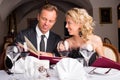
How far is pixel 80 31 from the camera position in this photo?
2918 mm

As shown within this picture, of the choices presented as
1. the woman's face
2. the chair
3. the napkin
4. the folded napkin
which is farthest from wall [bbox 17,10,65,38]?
the napkin

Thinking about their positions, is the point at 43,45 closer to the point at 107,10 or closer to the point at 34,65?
the point at 34,65

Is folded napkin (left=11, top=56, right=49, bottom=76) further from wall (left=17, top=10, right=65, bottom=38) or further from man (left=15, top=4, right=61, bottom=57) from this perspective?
wall (left=17, top=10, right=65, bottom=38)

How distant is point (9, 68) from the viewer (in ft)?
7.65

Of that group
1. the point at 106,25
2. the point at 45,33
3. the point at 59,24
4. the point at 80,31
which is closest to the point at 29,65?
the point at 80,31

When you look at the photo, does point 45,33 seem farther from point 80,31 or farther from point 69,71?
point 69,71

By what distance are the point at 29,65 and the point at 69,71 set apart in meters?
0.28

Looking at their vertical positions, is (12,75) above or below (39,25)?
below

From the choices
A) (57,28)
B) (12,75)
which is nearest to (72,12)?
(12,75)

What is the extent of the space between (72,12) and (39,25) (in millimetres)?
493

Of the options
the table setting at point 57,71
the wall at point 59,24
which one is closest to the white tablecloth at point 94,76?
the table setting at point 57,71

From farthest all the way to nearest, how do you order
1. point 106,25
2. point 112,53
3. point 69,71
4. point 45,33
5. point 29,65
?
point 106,25 → point 45,33 → point 112,53 → point 29,65 → point 69,71

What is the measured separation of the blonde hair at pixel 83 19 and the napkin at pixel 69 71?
37.4 inches

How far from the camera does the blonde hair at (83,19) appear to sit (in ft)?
9.23
